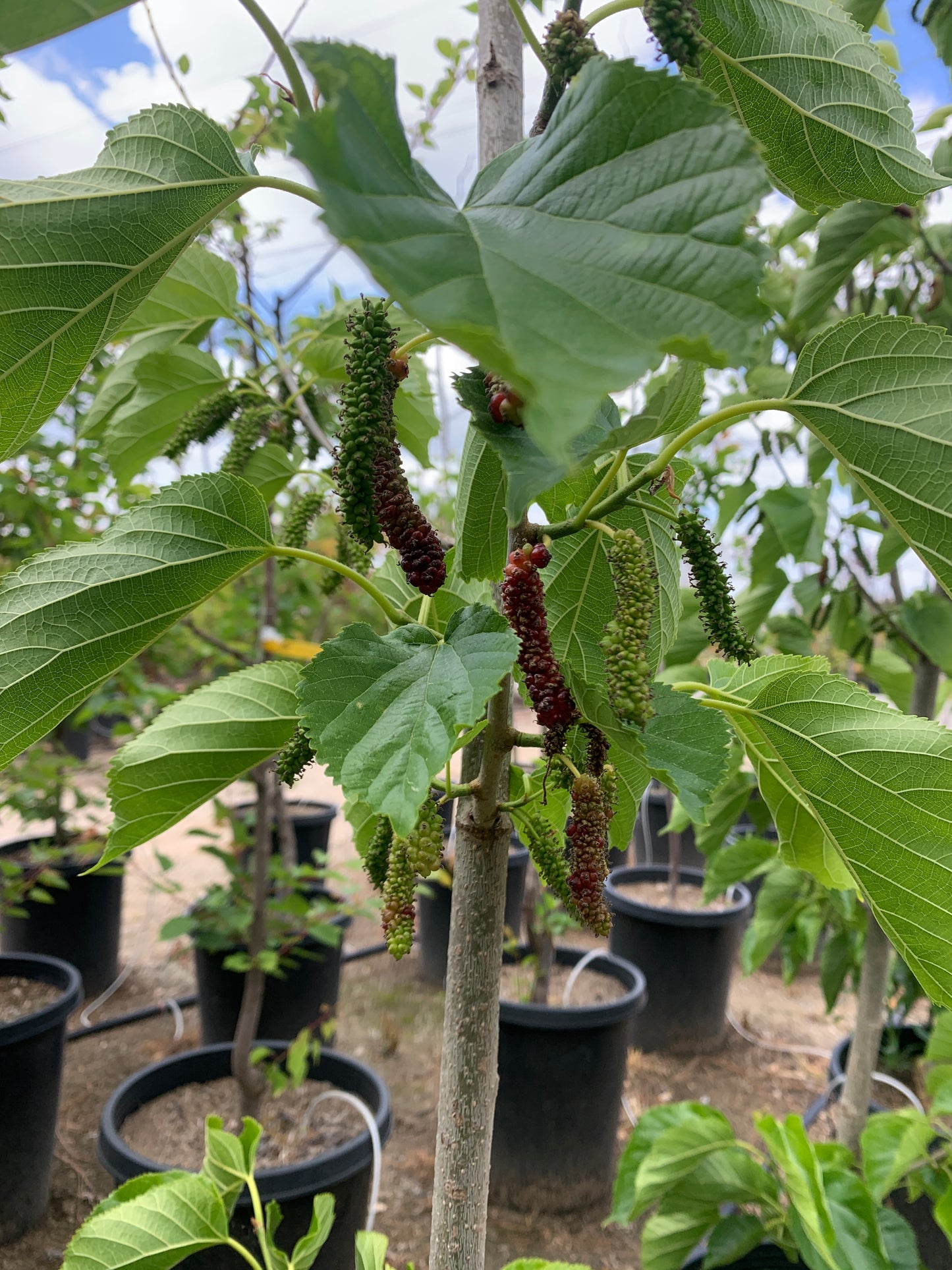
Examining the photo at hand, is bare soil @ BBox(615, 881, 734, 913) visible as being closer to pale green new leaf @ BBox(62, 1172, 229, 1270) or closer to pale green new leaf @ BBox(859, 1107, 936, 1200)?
pale green new leaf @ BBox(859, 1107, 936, 1200)

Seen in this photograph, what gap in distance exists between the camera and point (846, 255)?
1.38 m

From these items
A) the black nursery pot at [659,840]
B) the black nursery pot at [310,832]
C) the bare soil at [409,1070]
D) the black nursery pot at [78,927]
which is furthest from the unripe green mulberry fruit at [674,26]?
the black nursery pot at [659,840]

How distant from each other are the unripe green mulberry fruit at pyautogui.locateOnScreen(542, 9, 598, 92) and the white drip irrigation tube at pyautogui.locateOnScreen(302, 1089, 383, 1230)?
1410 mm

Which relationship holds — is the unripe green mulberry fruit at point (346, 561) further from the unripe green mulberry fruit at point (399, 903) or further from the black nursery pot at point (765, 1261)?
the black nursery pot at point (765, 1261)

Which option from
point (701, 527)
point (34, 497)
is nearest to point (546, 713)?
point (701, 527)

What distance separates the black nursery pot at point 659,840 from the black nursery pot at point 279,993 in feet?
5.23

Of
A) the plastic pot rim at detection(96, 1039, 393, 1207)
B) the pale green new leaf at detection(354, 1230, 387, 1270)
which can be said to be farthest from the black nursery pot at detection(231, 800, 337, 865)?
the pale green new leaf at detection(354, 1230, 387, 1270)

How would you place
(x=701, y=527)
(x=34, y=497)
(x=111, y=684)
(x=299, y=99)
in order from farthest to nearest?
(x=111, y=684) < (x=34, y=497) < (x=701, y=527) < (x=299, y=99)

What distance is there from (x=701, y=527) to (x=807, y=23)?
0.28 m

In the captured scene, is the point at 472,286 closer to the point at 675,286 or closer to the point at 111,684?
the point at 675,286

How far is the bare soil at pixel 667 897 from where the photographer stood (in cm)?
264

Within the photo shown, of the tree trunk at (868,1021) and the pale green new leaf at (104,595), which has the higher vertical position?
the pale green new leaf at (104,595)

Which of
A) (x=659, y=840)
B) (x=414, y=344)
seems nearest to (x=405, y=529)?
(x=414, y=344)

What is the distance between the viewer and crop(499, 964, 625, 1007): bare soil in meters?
2.13
